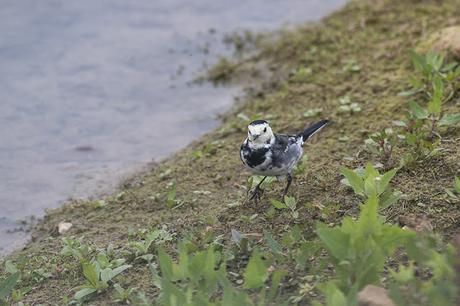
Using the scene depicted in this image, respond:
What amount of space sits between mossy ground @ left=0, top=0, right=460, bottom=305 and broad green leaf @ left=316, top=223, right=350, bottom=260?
517 millimetres

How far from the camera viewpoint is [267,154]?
5863mm

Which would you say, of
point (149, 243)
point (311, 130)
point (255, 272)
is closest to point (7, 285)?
point (149, 243)

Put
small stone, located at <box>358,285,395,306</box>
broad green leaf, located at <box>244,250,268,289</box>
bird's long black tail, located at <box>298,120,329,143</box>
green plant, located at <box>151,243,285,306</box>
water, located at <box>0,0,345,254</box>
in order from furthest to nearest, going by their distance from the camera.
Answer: water, located at <box>0,0,345,254</box>, bird's long black tail, located at <box>298,120,329,143</box>, broad green leaf, located at <box>244,250,268,289</box>, green plant, located at <box>151,243,285,306</box>, small stone, located at <box>358,285,395,306</box>

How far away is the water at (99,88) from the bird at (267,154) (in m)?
2.06

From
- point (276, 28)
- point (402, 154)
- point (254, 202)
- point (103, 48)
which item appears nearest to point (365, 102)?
point (402, 154)

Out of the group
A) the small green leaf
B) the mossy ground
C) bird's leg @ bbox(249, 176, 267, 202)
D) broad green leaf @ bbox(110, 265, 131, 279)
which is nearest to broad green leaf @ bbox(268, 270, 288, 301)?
the mossy ground

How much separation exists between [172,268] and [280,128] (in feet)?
10.9

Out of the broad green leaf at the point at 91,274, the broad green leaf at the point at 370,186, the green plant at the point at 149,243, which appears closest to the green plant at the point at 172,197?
the green plant at the point at 149,243

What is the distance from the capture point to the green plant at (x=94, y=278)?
16.9 ft

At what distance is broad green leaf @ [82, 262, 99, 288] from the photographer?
5.14 meters

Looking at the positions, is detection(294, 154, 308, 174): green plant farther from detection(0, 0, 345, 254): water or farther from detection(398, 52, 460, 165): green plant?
detection(0, 0, 345, 254): water

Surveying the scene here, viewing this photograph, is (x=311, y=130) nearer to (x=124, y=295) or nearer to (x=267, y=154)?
(x=267, y=154)

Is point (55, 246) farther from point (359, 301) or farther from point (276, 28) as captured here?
point (276, 28)

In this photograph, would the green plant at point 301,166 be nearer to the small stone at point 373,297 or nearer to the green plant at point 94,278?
the green plant at point 94,278
